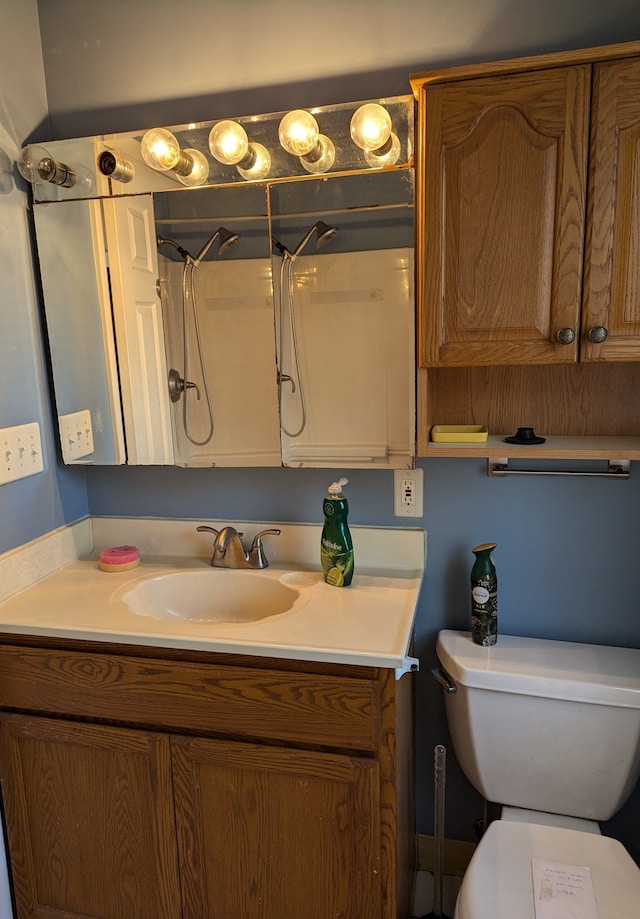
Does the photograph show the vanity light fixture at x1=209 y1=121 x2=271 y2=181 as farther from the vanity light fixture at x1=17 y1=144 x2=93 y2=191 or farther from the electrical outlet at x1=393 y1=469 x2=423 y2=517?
the electrical outlet at x1=393 y1=469 x2=423 y2=517

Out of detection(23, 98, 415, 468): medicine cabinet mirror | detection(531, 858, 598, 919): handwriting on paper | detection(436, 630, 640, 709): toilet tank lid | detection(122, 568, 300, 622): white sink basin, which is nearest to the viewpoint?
detection(531, 858, 598, 919): handwriting on paper

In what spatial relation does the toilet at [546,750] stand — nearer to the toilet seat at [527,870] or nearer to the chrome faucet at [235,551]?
the toilet seat at [527,870]

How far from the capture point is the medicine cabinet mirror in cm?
143

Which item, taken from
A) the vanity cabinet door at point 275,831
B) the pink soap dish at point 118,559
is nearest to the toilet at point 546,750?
the vanity cabinet door at point 275,831

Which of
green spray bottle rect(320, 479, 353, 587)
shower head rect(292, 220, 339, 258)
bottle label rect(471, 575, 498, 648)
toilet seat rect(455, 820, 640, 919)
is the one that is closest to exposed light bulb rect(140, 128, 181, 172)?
shower head rect(292, 220, 339, 258)

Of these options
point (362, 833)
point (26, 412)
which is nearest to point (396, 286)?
point (26, 412)

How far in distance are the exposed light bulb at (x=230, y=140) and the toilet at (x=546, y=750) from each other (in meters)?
1.28

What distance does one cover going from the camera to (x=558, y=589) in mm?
1534

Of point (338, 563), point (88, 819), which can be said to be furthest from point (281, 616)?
point (88, 819)

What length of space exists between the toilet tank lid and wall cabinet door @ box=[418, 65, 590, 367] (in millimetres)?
688

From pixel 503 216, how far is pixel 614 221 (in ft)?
0.68

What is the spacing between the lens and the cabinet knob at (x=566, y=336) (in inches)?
47.6

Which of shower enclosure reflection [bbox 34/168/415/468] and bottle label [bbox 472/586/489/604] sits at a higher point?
shower enclosure reflection [bbox 34/168/415/468]

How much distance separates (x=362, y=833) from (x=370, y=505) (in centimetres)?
74
